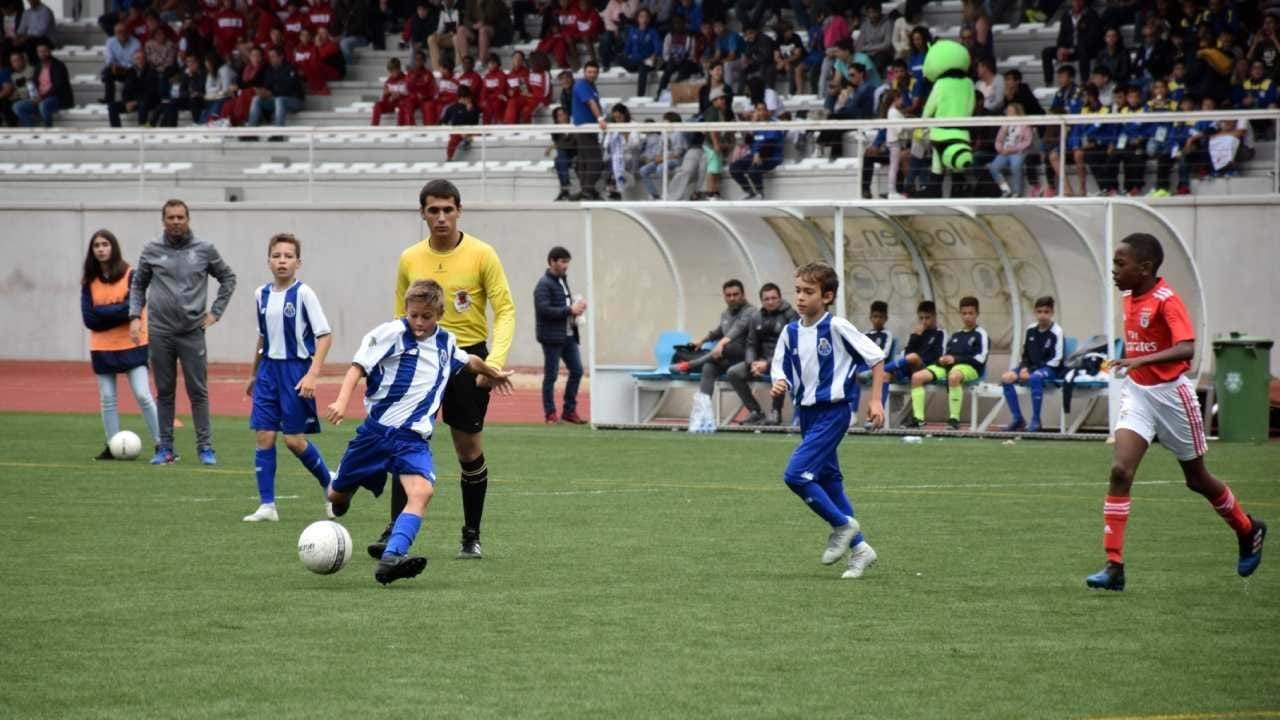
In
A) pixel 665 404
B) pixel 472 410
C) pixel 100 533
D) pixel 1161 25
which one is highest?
pixel 1161 25

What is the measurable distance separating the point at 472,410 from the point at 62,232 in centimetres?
2294

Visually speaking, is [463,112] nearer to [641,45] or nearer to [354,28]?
[641,45]

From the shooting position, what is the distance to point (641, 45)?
31719 millimetres

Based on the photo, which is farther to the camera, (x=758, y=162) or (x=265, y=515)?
(x=758, y=162)

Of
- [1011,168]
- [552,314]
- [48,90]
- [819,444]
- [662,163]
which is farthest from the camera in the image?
[48,90]

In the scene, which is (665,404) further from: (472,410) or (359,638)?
(359,638)

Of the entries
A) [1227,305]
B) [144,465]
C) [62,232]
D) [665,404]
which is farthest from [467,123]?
[144,465]

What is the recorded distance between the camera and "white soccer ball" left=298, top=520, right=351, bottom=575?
29.9ft

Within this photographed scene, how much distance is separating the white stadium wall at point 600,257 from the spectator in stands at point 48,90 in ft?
13.6

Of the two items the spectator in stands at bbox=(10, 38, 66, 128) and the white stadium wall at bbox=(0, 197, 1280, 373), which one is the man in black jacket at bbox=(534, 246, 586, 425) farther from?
the spectator in stands at bbox=(10, 38, 66, 128)

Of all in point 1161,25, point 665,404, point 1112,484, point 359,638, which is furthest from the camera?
point 1161,25

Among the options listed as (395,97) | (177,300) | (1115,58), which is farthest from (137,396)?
(395,97)

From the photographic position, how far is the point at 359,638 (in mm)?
7621

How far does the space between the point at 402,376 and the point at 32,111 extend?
2757 cm
